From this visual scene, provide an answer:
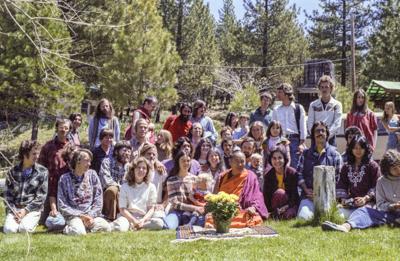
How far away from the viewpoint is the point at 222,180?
6285 mm

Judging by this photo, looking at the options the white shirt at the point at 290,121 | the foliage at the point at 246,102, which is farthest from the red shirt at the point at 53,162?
the foliage at the point at 246,102

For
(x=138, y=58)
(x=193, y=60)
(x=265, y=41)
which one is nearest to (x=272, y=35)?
(x=265, y=41)

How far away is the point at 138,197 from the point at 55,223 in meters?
1.07

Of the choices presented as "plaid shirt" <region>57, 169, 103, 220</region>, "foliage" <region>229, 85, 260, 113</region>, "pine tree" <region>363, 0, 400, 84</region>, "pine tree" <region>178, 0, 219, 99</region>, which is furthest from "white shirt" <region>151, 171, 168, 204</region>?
"pine tree" <region>363, 0, 400, 84</region>

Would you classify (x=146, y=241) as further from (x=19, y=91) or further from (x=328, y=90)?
(x=19, y=91)

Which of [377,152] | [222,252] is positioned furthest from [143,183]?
[377,152]

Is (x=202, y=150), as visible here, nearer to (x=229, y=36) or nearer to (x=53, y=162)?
(x=53, y=162)

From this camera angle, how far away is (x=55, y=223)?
6086 millimetres

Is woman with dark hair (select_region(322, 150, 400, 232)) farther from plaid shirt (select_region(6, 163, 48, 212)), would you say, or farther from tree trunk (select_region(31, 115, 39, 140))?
tree trunk (select_region(31, 115, 39, 140))

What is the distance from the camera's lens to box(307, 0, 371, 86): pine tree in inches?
1326

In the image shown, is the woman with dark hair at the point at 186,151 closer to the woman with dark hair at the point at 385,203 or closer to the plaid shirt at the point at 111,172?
the plaid shirt at the point at 111,172

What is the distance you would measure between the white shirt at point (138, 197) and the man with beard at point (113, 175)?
282 mm

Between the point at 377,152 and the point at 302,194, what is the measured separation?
3753mm

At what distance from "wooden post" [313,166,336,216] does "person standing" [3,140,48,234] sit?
3.42 m
